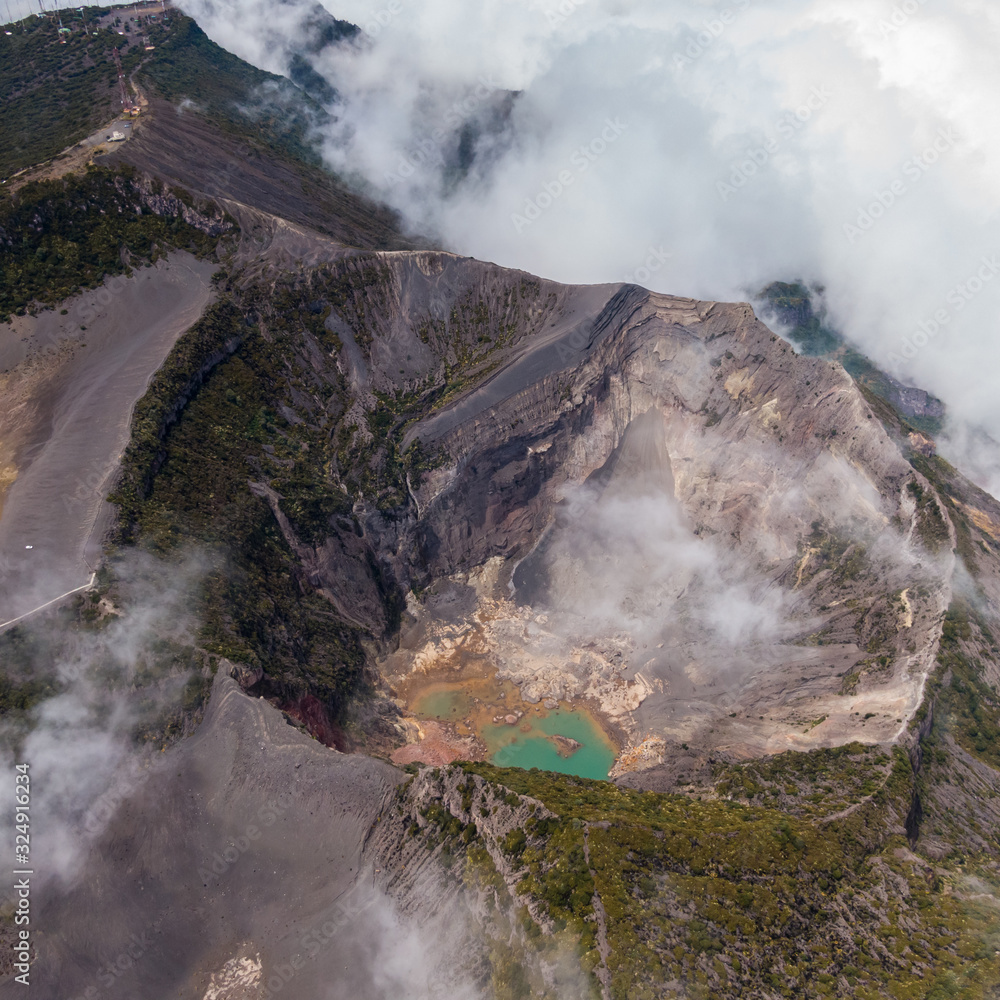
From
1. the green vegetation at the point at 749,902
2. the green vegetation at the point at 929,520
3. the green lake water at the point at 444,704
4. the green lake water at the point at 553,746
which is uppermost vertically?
the green vegetation at the point at 929,520

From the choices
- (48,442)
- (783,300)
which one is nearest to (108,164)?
(48,442)


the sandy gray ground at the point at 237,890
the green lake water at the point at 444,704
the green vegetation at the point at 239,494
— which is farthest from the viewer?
the green lake water at the point at 444,704

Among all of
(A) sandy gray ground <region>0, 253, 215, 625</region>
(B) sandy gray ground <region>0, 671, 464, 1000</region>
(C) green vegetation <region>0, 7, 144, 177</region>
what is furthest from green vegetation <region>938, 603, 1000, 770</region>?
(C) green vegetation <region>0, 7, 144, 177</region>

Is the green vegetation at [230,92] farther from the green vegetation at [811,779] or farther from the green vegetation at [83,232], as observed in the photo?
the green vegetation at [811,779]

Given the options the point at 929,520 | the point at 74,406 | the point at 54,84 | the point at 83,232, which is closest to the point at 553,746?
the point at 929,520

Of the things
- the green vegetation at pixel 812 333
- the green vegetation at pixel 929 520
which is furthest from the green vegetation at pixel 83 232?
the green vegetation at pixel 812 333
